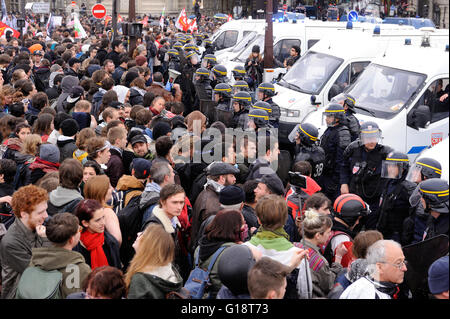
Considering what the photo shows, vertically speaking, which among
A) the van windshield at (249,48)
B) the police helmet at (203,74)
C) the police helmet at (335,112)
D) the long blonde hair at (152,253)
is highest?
the van windshield at (249,48)

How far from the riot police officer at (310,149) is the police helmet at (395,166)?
1.11 metres

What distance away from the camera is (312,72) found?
12.6 meters

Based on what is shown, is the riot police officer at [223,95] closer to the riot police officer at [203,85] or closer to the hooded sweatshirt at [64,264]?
the riot police officer at [203,85]

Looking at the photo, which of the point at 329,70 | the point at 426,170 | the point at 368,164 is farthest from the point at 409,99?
the point at 426,170

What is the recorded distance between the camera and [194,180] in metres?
7.13

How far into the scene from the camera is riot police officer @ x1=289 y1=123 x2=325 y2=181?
7910 mm

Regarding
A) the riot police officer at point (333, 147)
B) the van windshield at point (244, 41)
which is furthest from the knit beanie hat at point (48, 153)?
the van windshield at point (244, 41)

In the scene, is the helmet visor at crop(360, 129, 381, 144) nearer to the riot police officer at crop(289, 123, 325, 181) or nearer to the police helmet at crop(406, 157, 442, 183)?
the riot police officer at crop(289, 123, 325, 181)

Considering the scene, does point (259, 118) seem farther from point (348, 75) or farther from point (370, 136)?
point (348, 75)

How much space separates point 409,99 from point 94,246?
6.19m

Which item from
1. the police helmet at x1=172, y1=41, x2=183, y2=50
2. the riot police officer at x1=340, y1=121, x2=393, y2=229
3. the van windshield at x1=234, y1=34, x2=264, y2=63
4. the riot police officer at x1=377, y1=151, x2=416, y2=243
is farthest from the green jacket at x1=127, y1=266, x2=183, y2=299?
the police helmet at x1=172, y1=41, x2=183, y2=50

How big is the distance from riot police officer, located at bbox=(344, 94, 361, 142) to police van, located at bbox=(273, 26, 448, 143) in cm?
235

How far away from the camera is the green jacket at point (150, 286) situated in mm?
4047

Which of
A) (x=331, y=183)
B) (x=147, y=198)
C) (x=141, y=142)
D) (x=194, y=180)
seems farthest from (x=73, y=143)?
(x=331, y=183)
